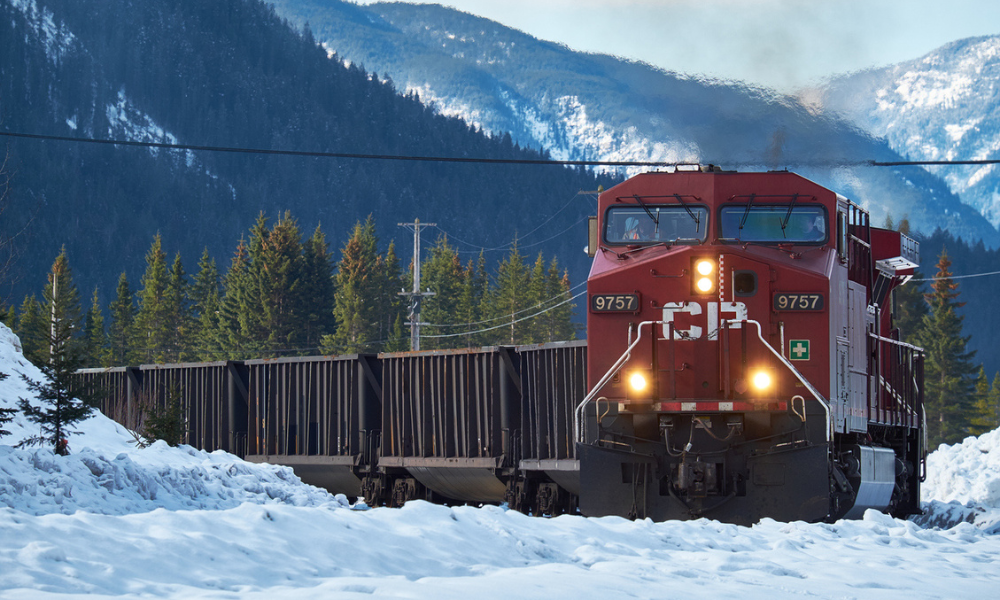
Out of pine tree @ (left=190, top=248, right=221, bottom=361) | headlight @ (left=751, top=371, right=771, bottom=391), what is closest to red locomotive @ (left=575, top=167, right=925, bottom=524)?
headlight @ (left=751, top=371, right=771, bottom=391)

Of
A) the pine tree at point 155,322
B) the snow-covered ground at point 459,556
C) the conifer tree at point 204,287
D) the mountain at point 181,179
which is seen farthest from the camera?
the mountain at point 181,179

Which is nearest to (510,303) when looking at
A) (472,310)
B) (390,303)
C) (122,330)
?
(472,310)

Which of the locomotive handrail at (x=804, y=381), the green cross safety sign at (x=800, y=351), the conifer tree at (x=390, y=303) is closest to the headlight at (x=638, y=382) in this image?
the locomotive handrail at (x=804, y=381)

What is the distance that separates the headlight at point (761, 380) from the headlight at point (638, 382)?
1112 mm

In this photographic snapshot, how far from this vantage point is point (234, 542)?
21.1 ft

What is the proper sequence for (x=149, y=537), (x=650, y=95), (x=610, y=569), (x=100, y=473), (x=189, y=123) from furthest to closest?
(x=189, y=123)
(x=650, y=95)
(x=100, y=473)
(x=610, y=569)
(x=149, y=537)

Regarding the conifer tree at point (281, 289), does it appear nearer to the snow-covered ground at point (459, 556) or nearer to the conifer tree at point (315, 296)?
the conifer tree at point (315, 296)

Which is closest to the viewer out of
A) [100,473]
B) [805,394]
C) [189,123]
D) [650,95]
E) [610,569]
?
[610,569]

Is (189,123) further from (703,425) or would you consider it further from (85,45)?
(703,425)

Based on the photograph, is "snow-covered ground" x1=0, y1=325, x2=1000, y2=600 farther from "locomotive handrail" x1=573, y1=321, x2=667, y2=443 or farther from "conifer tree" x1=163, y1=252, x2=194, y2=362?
"conifer tree" x1=163, y1=252, x2=194, y2=362

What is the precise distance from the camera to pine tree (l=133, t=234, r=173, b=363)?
83.1 meters

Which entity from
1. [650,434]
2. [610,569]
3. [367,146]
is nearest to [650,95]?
[650,434]

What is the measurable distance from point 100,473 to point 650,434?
22.4 feet

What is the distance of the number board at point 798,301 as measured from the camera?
39.1 ft
